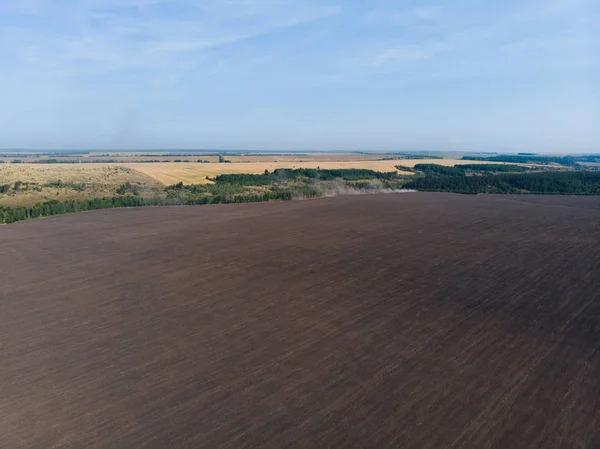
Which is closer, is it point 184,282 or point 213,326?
point 213,326

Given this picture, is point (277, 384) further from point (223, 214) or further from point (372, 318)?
point (223, 214)

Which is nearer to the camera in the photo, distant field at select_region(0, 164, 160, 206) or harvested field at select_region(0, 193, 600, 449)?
harvested field at select_region(0, 193, 600, 449)

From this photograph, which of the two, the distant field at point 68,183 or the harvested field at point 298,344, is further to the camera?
the distant field at point 68,183

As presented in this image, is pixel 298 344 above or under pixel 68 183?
under

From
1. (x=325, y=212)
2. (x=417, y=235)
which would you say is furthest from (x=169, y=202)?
(x=417, y=235)

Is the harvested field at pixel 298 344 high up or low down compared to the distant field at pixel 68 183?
down

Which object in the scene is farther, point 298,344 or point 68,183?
point 68,183

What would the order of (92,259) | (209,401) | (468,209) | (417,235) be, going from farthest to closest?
1. (468,209)
2. (417,235)
3. (92,259)
4. (209,401)

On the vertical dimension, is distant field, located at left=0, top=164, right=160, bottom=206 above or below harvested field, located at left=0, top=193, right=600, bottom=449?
above
